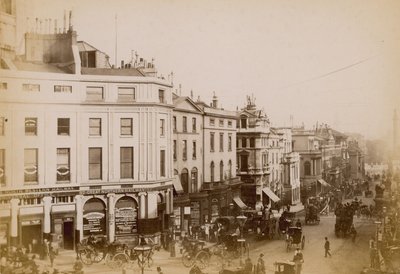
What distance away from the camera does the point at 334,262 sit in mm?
8883

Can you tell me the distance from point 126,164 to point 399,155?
4.92 metres

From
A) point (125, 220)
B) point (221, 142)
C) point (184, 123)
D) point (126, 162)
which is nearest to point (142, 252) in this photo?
point (125, 220)

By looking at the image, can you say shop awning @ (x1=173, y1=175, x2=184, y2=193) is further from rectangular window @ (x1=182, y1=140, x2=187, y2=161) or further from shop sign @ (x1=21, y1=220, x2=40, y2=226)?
shop sign @ (x1=21, y1=220, x2=40, y2=226)

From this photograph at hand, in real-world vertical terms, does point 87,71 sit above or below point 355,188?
above

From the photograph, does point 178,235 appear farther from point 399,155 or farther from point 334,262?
point 399,155

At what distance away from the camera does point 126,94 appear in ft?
30.2

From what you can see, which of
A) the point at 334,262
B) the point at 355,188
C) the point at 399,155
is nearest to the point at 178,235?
the point at 334,262

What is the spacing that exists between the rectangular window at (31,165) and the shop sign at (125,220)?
5.00 ft

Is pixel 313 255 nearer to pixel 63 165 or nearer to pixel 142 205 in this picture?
pixel 142 205

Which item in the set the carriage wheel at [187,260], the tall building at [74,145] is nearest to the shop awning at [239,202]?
the tall building at [74,145]

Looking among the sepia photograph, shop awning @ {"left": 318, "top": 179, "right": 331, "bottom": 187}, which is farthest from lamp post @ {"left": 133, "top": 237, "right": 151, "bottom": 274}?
shop awning @ {"left": 318, "top": 179, "right": 331, "bottom": 187}

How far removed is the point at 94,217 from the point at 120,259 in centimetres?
84

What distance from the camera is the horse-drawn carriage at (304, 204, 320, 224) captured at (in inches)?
373

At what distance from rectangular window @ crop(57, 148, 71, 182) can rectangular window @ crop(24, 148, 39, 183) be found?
34 centimetres
